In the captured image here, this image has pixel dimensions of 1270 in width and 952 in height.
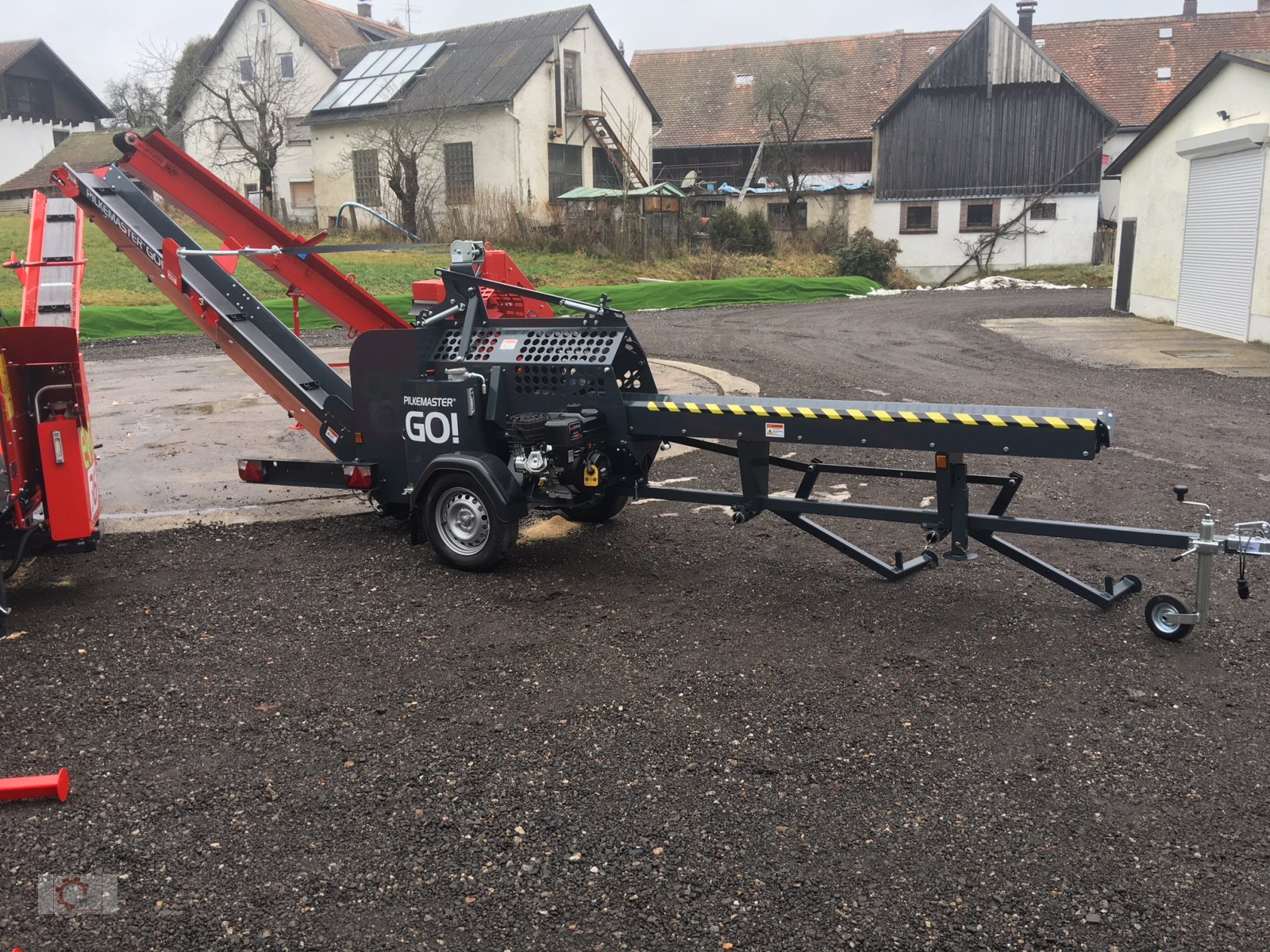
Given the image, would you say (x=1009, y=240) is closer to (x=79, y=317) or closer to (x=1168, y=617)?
(x=1168, y=617)

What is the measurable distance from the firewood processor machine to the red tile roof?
1620 inches

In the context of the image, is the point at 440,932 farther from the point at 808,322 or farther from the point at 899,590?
the point at 808,322

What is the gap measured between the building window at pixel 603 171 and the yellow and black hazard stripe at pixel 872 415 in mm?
39210

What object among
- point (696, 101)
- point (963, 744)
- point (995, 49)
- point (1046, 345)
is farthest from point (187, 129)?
point (963, 744)

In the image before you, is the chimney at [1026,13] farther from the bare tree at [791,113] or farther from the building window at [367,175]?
the building window at [367,175]

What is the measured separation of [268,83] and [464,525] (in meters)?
42.0

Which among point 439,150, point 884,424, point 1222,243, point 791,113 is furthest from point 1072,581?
point 791,113

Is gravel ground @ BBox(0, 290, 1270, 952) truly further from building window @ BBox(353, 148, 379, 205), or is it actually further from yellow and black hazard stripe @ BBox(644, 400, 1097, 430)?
building window @ BBox(353, 148, 379, 205)

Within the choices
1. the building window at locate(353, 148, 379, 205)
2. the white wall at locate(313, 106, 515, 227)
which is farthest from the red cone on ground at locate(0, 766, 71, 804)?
the building window at locate(353, 148, 379, 205)

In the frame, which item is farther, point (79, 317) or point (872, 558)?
point (79, 317)

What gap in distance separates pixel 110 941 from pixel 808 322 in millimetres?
20853

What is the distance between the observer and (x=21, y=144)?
5219cm

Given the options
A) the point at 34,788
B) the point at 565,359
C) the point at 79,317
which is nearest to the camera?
the point at 34,788

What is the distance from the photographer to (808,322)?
22.8 meters
